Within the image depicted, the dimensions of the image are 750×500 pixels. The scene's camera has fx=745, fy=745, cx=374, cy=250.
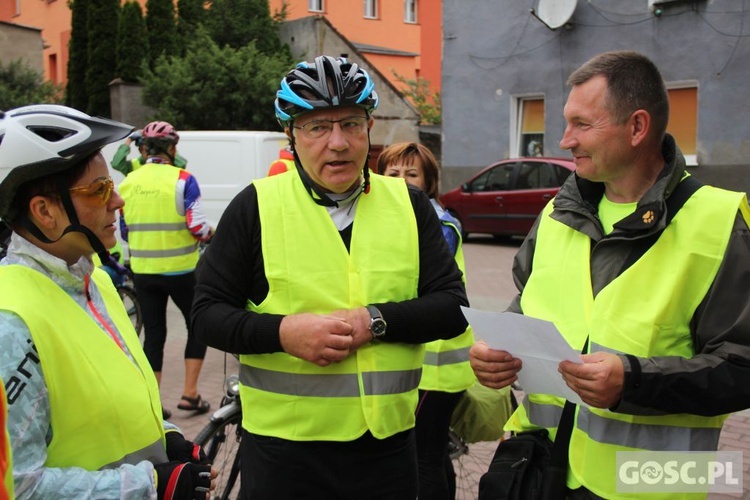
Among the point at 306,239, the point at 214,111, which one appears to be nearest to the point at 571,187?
the point at 306,239

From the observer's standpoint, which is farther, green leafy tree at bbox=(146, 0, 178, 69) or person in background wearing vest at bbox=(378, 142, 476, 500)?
green leafy tree at bbox=(146, 0, 178, 69)

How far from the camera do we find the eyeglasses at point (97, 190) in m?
1.93

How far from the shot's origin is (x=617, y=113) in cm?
225

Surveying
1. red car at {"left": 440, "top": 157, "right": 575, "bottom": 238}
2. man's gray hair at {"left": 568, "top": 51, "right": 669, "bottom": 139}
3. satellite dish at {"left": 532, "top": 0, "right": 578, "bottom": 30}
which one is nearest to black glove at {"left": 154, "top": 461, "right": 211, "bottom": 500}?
man's gray hair at {"left": 568, "top": 51, "right": 669, "bottom": 139}

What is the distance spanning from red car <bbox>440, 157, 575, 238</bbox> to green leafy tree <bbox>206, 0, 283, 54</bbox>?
8285 millimetres

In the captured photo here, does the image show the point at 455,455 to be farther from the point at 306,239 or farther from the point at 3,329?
the point at 3,329

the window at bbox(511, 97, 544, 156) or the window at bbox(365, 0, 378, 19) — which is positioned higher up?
the window at bbox(365, 0, 378, 19)

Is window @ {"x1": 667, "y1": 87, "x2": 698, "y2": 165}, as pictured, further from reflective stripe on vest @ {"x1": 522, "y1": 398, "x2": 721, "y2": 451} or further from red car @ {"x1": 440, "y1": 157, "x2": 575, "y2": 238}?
reflective stripe on vest @ {"x1": 522, "y1": 398, "x2": 721, "y2": 451}

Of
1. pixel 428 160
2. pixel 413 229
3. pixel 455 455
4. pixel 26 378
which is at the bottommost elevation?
pixel 455 455

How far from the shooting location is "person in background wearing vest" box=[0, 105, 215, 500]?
162 cm

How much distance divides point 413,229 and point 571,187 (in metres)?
0.53

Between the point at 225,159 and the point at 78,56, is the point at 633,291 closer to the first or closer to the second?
the point at 225,159

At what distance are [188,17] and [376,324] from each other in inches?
842

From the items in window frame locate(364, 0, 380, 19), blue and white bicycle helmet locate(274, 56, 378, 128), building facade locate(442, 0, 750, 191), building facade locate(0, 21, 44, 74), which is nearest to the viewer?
blue and white bicycle helmet locate(274, 56, 378, 128)
